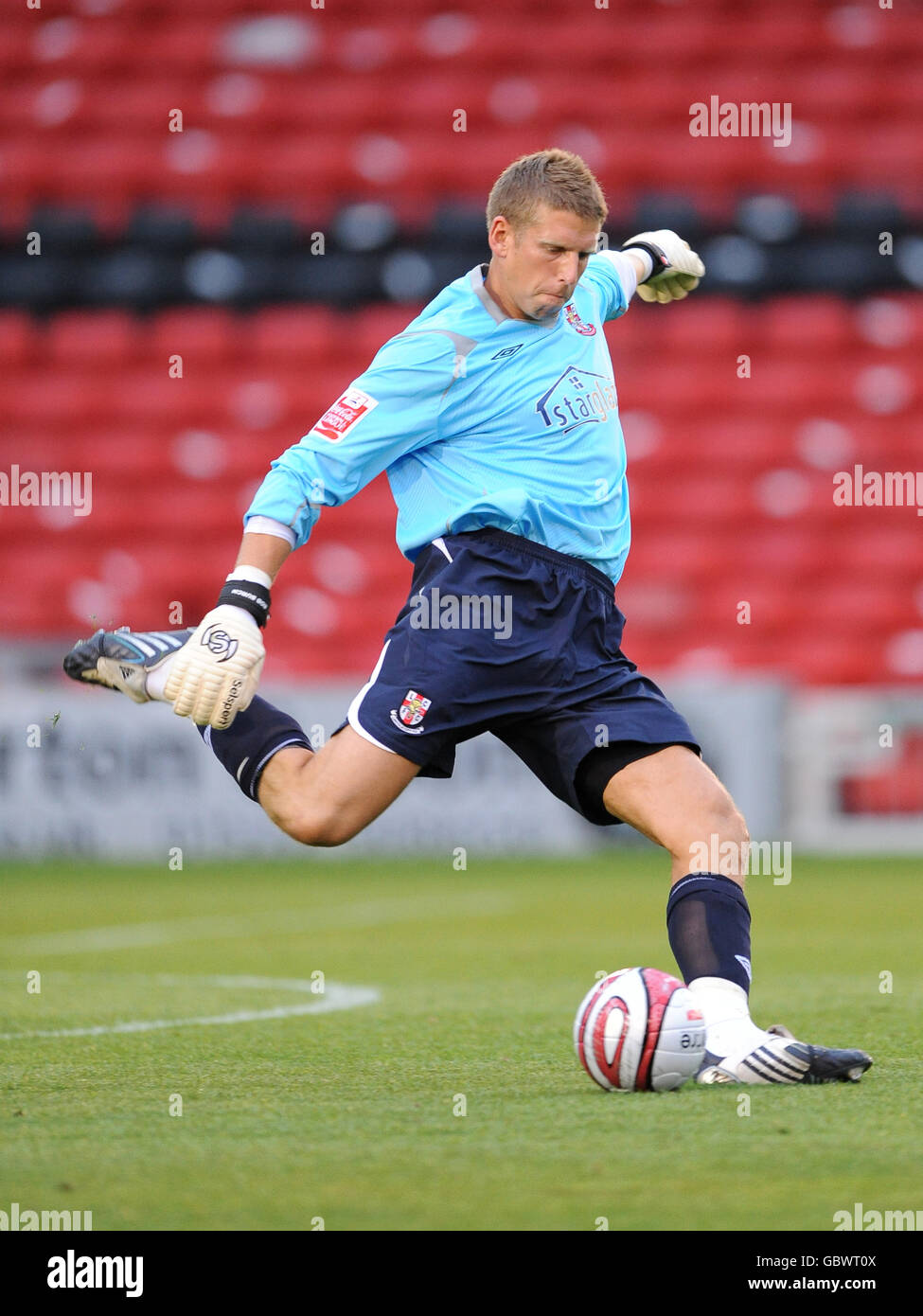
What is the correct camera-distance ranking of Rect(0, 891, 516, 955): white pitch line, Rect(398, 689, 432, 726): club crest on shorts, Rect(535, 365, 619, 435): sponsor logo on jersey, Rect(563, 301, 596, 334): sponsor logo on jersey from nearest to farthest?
Rect(398, 689, 432, 726): club crest on shorts, Rect(535, 365, 619, 435): sponsor logo on jersey, Rect(563, 301, 596, 334): sponsor logo on jersey, Rect(0, 891, 516, 955): white pitch line

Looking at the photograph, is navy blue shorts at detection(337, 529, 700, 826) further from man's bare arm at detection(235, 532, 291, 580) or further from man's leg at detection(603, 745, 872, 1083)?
man's bare arm at detection(235, 532, 291, 580)

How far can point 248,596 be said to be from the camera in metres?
4.44

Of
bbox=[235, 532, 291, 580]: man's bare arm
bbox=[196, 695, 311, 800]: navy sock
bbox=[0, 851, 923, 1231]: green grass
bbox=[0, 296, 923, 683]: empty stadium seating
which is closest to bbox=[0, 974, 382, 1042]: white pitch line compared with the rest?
bbox=[0, 851, 923, 1231]: green grass

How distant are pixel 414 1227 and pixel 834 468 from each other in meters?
12.9

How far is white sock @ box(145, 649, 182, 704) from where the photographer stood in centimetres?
457

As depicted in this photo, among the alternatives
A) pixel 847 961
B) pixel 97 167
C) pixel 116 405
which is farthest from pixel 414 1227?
pixel 97 167

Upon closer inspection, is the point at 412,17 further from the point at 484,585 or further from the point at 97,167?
the point at 484,585

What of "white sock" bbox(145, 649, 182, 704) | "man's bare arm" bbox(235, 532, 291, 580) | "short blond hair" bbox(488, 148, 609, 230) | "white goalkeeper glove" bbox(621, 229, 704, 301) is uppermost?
"white goalkeeper glove" bbox(621, 229, 704, 301)

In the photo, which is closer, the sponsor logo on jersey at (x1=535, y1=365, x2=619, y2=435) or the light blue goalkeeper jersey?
the light blue goalkeeper jersey

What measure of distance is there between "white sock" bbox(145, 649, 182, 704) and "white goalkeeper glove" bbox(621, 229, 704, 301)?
6.09ft

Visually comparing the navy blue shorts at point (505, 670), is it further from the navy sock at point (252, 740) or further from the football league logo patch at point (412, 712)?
the navy sock at point (252, 740)

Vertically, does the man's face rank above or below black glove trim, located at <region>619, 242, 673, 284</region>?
below

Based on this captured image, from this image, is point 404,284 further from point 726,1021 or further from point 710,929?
point 726,1021

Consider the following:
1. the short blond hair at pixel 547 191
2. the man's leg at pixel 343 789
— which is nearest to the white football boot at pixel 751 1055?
the man's leg at pixel 343 789
